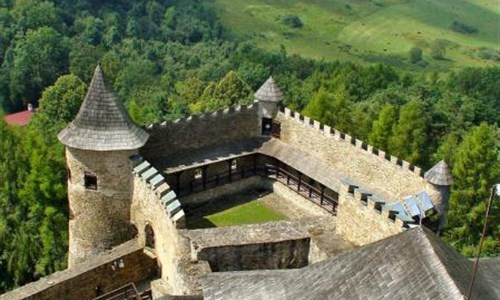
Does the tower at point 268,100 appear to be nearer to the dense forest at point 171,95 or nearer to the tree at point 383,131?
the tree at point 383,131

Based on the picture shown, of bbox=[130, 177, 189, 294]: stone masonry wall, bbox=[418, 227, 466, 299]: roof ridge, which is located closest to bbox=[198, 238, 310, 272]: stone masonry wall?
bbox=[130, 177, 189, 294]: stone masonry wall

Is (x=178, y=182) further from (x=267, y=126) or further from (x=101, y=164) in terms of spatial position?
(x=267, y=126)

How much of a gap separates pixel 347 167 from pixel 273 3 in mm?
130758

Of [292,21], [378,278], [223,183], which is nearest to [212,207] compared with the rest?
[223,183]

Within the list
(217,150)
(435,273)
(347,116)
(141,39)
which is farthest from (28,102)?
(435,273)

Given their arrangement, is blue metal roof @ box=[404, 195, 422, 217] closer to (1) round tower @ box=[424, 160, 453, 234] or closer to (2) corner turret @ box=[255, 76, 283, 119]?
(1) round tower @ box=[424, 160, 453, 234]

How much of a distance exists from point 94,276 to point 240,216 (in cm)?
822

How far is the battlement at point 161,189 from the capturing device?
28.9 m

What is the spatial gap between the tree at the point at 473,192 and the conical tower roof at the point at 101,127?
813 inches

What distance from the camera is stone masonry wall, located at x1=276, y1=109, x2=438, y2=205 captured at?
32781mm

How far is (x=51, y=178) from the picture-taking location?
3928 cm

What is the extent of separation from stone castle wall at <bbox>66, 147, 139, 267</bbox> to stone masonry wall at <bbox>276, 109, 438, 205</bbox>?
9982 mm

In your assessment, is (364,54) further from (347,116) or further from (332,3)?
(347,116)

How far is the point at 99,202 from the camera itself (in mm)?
32938
